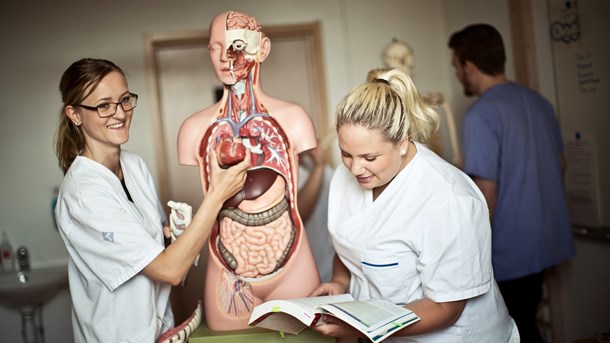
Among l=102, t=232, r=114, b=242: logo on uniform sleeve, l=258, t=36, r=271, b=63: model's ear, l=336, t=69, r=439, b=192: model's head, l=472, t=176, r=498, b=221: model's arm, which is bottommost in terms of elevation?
l=472, t=176, r=498, b=221: model's arm

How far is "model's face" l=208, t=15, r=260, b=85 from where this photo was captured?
180 centimetres

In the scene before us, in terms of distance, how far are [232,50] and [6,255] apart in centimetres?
225

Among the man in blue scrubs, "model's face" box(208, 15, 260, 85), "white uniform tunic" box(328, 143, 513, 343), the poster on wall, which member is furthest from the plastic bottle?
the poster on wall

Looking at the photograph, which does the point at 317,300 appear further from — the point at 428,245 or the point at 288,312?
the point at 428,245

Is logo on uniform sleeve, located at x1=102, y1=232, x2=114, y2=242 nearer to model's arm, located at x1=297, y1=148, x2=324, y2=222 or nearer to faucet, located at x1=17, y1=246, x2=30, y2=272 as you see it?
model's arm, located at x1=297, y1=148, x2=324, y2=222

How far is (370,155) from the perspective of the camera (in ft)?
5.32

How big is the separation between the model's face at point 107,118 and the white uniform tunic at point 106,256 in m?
0.09

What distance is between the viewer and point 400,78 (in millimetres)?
1660

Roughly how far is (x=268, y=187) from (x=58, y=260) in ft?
7.07

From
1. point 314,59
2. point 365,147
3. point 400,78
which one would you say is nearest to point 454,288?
point 365,147

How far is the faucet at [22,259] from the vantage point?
328 cm

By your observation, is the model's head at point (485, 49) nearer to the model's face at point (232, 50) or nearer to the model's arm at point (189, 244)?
the model's face at point (232, 50)

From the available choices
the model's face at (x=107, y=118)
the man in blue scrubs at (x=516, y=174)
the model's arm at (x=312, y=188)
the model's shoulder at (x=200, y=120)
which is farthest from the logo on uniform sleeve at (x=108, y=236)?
the man in blue scrubs at (x=516, y=174)

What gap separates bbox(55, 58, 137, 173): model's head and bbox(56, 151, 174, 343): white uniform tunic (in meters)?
0.09
